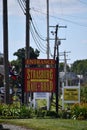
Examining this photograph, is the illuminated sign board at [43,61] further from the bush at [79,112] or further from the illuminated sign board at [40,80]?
the bush at [79,112]

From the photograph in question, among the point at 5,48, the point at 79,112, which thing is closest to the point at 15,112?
the point at 79,112

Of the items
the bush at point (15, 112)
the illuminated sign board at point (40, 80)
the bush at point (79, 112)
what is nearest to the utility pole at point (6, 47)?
the illuminated sign board at point (40, 80)

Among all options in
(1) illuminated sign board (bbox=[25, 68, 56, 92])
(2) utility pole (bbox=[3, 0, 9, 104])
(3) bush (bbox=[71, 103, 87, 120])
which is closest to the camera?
(3) bush (bbox=[71, 103, 87, 120])

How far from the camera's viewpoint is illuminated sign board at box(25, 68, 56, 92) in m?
25.4

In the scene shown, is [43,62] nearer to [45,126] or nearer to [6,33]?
[6,33]

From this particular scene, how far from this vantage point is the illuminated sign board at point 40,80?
25359 mm

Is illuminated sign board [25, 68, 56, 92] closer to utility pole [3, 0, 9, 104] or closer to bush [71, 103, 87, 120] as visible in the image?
utility pole [3, 0, 9, 104]

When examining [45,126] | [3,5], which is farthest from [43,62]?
[45,126]

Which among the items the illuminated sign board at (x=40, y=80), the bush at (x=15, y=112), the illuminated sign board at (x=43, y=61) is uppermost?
the illuminated sign board at (x=43, y=61)

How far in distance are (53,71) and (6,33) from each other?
428 centimetres

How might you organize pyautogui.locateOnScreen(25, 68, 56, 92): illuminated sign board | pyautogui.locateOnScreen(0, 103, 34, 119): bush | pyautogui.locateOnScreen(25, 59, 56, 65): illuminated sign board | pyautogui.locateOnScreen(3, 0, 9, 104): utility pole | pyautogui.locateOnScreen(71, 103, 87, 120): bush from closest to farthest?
pyautogui.locateOnScreen(71, 103, 87, 120): bush, pyautogui.locateOnScreen(0, 103, 34, 119): bush, pyautogui.locateOnScreen(25, 59, 56, 65): illuminated sign board, pyautogui.locateOnScreen(25, 68, 56, 92): illuminated sign board, pyautogui.locateOnScreen(3, 0, 9, 104): utility pole

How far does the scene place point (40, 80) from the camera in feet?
83.4

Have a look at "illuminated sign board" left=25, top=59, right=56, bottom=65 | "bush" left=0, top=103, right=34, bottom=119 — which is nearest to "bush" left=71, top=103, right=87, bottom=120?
"bush" left=0, top=103, right=34, bottom=119

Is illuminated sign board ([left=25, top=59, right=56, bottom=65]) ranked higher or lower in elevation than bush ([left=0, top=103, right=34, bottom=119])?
higher
